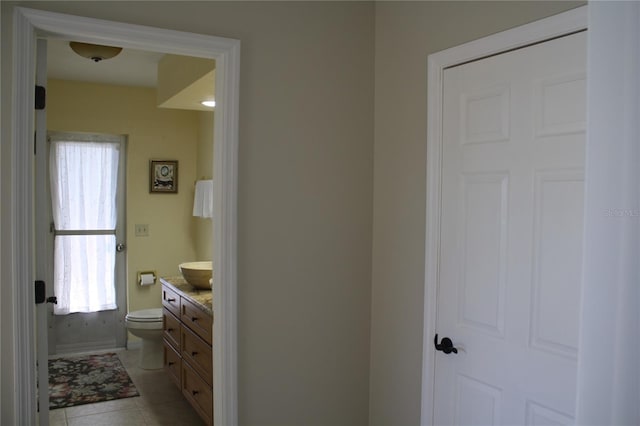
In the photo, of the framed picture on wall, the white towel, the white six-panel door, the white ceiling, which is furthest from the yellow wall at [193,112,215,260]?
the white six-panel door

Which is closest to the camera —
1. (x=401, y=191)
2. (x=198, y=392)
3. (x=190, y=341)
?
(x=401, y=191)

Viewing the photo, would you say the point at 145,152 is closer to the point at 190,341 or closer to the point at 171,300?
the point at 171,300

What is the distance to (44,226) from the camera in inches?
77.4

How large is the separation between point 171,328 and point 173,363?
26 cm

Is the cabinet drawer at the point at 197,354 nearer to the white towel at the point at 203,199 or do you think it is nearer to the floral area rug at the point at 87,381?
the floral area rug at the point at 87,381

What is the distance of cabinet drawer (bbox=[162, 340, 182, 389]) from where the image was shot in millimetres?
3705

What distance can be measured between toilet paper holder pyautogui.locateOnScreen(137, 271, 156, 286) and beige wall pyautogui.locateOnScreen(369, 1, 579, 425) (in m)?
3.19

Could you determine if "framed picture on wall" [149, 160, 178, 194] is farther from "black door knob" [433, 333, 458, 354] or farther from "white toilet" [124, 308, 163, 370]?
"black door knob" [433, 333, 458, 354]

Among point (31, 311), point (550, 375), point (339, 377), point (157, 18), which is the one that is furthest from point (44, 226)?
point (550, 375)

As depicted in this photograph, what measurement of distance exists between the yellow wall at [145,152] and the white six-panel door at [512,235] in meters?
3.72

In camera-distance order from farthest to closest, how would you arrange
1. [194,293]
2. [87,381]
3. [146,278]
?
[146,278] < [87,381] < [194,293]

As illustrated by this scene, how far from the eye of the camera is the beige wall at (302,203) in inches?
90.9

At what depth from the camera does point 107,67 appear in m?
4.34

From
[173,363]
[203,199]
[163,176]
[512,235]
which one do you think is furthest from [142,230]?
[512,235]
